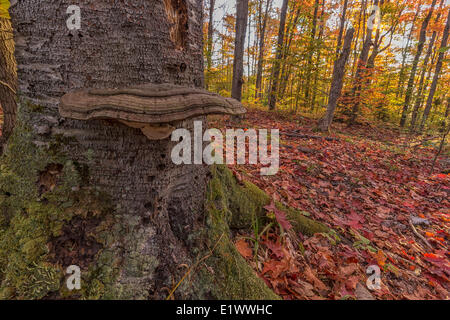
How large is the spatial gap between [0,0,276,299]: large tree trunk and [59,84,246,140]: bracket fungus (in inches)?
11.5

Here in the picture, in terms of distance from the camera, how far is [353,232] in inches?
116

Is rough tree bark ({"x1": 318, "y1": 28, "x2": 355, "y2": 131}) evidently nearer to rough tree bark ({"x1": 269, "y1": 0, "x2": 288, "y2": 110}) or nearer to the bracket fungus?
rough tree bark ({"x1": 269, "y1": 0, "x2": 288, "y2": 110})

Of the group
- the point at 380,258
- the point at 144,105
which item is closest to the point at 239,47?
the point at 380,258

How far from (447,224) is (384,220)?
4.28 feet

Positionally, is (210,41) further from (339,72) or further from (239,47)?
(339,72)

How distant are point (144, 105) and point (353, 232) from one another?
3.21 m

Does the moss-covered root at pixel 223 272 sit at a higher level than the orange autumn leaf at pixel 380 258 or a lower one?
higher

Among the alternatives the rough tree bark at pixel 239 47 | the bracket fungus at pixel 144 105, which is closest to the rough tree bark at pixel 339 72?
the rough tree bark at pixel 239 47

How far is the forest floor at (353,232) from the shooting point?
209 cm

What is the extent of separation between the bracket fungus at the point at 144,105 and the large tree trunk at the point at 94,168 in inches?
11.5

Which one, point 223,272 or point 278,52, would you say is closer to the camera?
point 223,272

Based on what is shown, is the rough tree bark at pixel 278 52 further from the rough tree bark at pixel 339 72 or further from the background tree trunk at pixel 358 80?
the background tree trunk at pixel 358 80

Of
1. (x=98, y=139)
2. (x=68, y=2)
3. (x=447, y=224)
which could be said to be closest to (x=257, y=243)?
(x=98, y=139)
